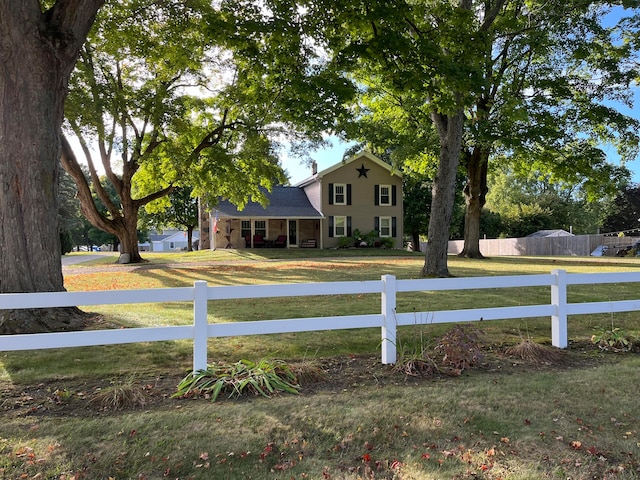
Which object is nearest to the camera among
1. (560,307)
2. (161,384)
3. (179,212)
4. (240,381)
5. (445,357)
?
(240,381)

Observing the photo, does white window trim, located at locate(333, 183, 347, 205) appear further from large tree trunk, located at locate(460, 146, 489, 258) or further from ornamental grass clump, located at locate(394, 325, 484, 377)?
ornamental grass clump, located at locate(394, 325, 484, 377)

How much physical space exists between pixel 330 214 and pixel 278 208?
156 inches

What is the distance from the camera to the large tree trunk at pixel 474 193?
25.7 m

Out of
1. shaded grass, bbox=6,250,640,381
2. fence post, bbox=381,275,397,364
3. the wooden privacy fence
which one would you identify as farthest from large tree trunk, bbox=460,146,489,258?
fence post, bbox=381,275,397,364

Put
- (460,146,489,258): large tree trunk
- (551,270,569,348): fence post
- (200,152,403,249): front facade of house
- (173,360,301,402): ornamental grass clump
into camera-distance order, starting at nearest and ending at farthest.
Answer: (173,360,301,402): ornamental grass clump, (551,270,569,348): fence post, (460,146,489,258): large tree trunk, (200,152,403,249): front facade of house

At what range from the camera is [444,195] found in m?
13.9

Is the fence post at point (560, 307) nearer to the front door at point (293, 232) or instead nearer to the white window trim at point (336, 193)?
the white window trim at point (336, 193)

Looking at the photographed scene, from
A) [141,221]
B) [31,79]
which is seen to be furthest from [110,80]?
[141,221]

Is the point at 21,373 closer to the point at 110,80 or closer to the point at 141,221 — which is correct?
the point at 110,80

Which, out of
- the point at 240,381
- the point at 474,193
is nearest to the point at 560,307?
the point at 240,381

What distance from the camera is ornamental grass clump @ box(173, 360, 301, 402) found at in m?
4.27

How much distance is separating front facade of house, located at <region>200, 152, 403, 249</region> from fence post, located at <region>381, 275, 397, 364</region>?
27.1 m

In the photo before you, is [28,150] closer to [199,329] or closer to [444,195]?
[199,329]

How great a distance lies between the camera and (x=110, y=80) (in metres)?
19.8
